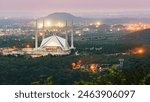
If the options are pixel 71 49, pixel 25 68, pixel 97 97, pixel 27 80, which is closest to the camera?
pixel 97 97

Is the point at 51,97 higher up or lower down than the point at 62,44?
higher up

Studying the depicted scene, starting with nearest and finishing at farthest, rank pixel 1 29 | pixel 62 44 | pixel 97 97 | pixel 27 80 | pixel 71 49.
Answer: pixel 97 97
pixel 27 80
pixel 71 49
pixel 62 44
pixel 1 29

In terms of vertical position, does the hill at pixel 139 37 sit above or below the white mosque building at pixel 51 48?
above

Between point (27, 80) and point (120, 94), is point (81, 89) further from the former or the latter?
point (27, 80)

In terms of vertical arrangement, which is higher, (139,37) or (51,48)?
(139,37)

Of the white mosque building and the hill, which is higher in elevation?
the hill

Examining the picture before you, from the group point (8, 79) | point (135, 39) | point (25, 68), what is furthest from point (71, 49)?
point (8, 79)

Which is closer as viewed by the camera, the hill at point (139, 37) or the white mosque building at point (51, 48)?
the white mosque building at point (51, 48)

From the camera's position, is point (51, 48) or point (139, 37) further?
point (51, 48)

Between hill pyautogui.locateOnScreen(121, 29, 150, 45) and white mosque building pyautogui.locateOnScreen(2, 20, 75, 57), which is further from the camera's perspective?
hill pyautogui.locateOnScreen(121, 29, 150, 45)

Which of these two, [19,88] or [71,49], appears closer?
[19,88]
